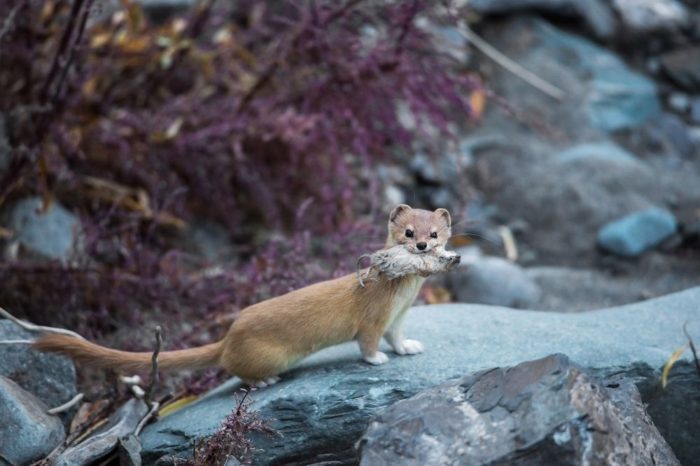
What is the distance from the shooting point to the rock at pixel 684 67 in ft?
24.2

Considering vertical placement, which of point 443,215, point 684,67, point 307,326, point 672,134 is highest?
point 443,215

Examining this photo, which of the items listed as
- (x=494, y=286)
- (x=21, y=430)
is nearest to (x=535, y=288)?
(x=494, y=286)

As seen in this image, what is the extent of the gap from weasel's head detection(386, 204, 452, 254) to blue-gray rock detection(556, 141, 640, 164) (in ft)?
12.2

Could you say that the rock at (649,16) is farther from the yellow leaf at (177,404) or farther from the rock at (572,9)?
the yellow leaf at (177,404)

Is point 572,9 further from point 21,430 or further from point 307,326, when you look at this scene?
point 21,430

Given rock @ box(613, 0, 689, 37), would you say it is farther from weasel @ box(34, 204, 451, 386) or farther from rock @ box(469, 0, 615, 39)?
weasel @ box(34, 204, 451, 386)

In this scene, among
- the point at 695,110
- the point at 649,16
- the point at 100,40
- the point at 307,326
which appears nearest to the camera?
the point at 307,326

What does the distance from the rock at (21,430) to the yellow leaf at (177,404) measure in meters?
0.45

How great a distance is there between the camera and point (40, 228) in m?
5.20

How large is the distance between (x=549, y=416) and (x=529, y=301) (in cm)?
263

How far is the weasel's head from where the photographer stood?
3.22 meters

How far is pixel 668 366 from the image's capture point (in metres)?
3.43

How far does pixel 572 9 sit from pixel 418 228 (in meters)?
5.03

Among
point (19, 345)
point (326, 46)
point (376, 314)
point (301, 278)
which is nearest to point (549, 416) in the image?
point (376, 314)
